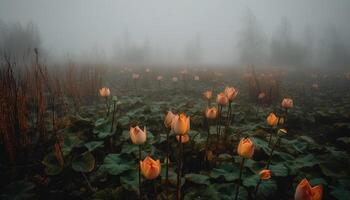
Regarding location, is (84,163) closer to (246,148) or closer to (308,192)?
(246,148)

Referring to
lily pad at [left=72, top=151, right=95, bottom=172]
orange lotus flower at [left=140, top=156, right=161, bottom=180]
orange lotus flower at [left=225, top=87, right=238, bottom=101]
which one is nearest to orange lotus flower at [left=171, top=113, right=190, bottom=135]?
orange lotus flower at [left=140, top=156, right=161, bottom=180]

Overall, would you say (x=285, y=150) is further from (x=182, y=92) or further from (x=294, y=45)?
(x=294, y=45)

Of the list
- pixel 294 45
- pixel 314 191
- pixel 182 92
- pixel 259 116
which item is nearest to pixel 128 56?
pixel 294 45

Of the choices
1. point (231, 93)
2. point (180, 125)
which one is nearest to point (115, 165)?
point (180, 125)

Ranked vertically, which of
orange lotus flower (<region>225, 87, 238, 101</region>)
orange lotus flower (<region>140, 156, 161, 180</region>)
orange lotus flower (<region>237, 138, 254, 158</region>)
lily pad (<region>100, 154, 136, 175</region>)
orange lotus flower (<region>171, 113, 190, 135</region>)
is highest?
orange lotus flower (<region>225, 87, 238, 101</region>)

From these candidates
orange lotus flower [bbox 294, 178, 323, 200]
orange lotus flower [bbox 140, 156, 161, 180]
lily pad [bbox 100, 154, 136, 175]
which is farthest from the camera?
lily pad [bbox 100, 154, 136, 175]

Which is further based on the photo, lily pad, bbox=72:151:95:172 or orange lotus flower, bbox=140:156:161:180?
lily pad, bbox=72:151:95:172

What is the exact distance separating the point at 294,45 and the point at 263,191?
4512cm

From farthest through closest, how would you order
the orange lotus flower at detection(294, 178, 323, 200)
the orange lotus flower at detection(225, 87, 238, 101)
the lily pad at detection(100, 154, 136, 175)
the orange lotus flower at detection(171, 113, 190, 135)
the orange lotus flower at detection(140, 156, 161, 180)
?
the orange lotus flower at detection(225, 87, 238, 101) → the lily pad at detection(100, 154, 136, 175) → the orange lotus flower at detection(171, 113, 190, 135) → the orange lotus flower at detection(140, 156, 161, 180) → the orange lotus flower at detection(294, 178, 323, 200)

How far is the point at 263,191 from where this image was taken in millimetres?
1760

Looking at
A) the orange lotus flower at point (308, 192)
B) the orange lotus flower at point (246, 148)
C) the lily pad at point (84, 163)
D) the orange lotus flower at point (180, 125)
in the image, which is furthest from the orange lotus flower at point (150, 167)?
the lily pad at point (84, 163)

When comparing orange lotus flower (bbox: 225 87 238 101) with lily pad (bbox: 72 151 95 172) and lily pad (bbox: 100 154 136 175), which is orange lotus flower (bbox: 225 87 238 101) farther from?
lily pad (bbox: 72 151 95 172)

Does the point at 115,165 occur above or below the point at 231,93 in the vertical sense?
below

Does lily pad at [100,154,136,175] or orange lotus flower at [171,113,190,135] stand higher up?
orange lotus flower at [171,113,190,135]
